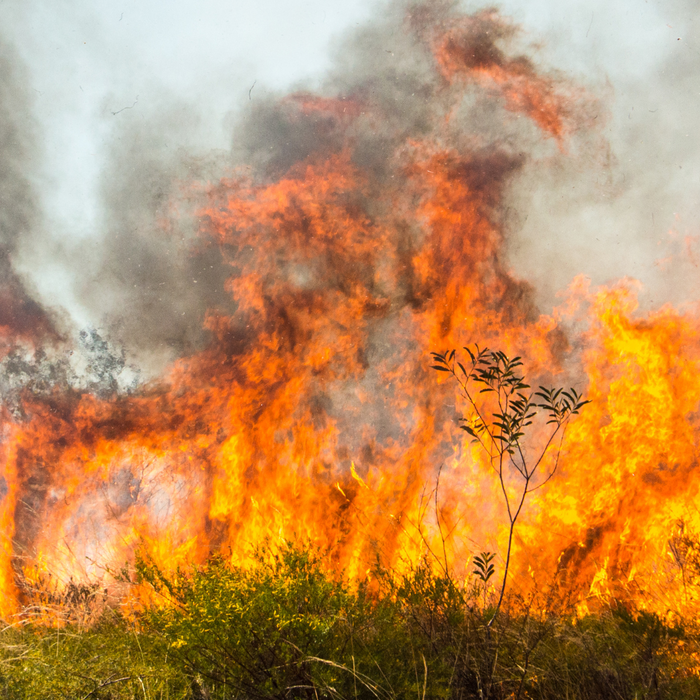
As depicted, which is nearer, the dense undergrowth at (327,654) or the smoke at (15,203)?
the dense undergrowth at (327,654)

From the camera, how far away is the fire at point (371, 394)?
3299mm

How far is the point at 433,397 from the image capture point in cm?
341

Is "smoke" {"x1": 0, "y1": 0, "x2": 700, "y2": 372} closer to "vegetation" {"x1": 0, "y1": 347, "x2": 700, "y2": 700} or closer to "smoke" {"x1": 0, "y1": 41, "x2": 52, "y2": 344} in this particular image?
"smoke" {"x1": 0, "y1": 41, "x2": 52, "y2": 344}

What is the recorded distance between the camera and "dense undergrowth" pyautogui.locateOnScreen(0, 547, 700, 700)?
2.23 meters

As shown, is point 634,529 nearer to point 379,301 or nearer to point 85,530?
point 379,301

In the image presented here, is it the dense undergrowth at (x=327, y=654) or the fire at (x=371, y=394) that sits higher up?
the fire at (x=371, y=394)

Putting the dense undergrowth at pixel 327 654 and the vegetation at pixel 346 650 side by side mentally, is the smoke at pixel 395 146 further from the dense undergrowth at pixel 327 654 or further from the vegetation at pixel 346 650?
the dense undergrowth at pixel 327 654

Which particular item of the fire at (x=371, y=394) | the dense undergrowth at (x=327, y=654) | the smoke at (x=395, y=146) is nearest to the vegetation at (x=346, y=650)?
the dense undergrowth at (x=327, y=654)

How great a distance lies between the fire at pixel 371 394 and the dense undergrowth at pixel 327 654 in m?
0.60

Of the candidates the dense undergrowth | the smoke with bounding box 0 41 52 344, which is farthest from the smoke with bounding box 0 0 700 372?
the dense undergrowth

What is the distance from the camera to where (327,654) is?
2.32 meters

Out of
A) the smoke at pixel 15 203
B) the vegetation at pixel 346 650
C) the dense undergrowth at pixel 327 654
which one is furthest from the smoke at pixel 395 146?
the dense undergrowth at pixel 327 654

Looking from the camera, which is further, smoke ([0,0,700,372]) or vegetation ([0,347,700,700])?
smoke ([0,0,700,372])

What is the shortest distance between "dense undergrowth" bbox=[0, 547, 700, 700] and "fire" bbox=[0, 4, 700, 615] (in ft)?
1.97
